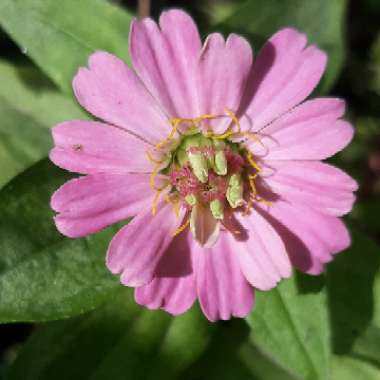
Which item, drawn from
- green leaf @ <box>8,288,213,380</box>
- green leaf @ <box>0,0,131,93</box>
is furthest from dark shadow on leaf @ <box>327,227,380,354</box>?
green leaf @ <box>0,0,131,93</box>

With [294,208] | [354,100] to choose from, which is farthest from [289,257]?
[354,100]

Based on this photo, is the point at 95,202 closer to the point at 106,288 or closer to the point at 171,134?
the point at 171,134

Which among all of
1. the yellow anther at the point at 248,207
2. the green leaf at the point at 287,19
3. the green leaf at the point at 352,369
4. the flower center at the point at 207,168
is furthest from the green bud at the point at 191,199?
the green leaf at the point at 352,369

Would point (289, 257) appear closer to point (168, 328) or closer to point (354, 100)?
point (168, 328)

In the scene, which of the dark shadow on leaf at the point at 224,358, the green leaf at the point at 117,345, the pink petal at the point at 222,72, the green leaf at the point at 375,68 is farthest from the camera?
the green leaf at the point at 375,68

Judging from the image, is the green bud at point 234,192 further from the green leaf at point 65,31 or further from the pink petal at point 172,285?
the green leaf at point 65,31

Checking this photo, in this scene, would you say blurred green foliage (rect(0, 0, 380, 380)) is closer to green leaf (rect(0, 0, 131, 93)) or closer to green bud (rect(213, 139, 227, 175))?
green leaf (rect(0, 0, 131, 93))

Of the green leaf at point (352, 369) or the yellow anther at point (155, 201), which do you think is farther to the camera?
the green leaf at point (352, 369)
